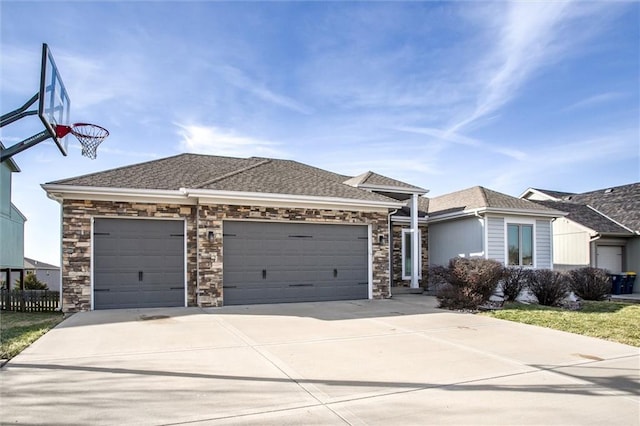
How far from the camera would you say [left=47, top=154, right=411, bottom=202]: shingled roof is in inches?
448

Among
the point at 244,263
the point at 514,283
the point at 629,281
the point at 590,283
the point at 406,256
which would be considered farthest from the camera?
the point at 629,281

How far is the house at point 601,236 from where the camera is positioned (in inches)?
730

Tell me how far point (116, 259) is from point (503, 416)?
969cm

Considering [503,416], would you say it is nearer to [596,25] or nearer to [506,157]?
[596,25]

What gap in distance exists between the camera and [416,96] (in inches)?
557

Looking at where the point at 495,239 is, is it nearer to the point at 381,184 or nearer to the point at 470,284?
the point at 470,284

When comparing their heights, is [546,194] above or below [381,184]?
above

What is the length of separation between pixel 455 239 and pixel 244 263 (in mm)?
8245

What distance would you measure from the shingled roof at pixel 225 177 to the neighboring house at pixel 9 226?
9.17 meters

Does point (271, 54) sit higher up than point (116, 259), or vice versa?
point (271, 54)

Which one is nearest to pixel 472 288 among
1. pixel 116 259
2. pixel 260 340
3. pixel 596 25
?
pixel 260 340

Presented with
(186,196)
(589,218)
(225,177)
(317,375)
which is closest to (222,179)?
(225,177)

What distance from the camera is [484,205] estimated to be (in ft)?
48.2

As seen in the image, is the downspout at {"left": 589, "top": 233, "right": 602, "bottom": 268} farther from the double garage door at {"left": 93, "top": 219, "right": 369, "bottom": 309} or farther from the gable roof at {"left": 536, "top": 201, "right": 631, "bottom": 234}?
the double garage door at {"left": 93, "top": 219, "right": 369, "bottom": 309}
